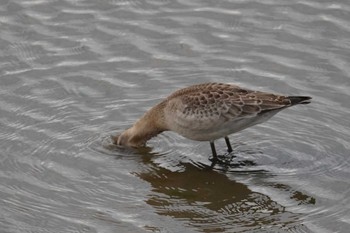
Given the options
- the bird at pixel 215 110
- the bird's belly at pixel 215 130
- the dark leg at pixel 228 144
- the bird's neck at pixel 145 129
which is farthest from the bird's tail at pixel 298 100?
the bird's neck at pixel 145 129

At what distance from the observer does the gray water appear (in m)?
11.6

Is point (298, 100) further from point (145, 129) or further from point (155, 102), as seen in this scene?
point (155, 102)

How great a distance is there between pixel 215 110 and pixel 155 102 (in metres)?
1.55

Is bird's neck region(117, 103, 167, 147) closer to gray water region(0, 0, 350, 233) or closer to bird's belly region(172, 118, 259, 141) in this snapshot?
gray water region(0, 0, 350, 233)

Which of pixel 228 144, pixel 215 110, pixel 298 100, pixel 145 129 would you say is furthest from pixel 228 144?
pixel 298 100

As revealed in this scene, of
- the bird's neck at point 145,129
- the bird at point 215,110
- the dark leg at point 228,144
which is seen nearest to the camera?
the bird at point 215,110

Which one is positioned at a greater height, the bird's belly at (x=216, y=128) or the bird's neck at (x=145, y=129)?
the bird's belly at (x=216, y=128)

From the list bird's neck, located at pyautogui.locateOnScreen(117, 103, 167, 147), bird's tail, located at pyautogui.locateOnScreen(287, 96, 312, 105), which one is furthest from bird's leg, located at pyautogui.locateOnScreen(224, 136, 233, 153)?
bird's tail, located at pyautogui.locateOnScreen(287, 96, 312, 105)

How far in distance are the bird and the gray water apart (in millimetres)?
431

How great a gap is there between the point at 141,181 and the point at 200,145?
1274mm

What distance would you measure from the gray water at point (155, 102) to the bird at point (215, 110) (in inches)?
17.0

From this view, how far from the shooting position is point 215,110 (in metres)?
12.6

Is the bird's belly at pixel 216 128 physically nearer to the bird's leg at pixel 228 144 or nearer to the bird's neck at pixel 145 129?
the bird's leg at pixel 228 144

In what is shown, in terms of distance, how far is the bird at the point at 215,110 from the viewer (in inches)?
490
